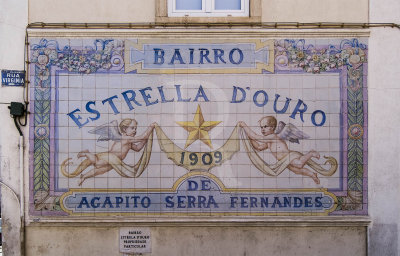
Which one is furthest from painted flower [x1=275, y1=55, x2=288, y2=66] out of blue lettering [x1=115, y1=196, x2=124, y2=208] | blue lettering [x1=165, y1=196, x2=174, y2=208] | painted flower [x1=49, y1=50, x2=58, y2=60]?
painted flower [x1=49, y1=50, x2=58, y2=60]

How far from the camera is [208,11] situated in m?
6.19

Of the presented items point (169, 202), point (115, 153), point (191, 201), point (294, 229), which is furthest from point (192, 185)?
point (294, 229)

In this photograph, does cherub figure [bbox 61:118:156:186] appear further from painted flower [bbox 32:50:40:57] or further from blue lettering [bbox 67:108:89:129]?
painted flower [bbox 32:50:40:57]

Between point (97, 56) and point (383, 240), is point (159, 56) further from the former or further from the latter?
point (383, 240)

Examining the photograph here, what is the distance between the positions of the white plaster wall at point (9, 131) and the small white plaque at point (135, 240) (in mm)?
1493

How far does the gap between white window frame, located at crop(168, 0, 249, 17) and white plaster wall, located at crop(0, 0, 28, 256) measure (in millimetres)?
2149

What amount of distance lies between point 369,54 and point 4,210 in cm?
566

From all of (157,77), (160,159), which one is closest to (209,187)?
(160,159)

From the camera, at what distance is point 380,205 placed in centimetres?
604

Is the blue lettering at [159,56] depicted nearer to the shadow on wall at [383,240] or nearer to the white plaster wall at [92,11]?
the white plaster wall at [92,11]

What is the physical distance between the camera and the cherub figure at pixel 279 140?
6.05 m

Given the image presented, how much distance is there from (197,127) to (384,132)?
8.74 feet

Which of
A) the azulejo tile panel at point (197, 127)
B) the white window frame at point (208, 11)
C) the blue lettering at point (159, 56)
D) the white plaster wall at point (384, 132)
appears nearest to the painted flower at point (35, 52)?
the azulejo tile panel at point (197, 127)

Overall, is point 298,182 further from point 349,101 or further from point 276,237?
point 349,101
